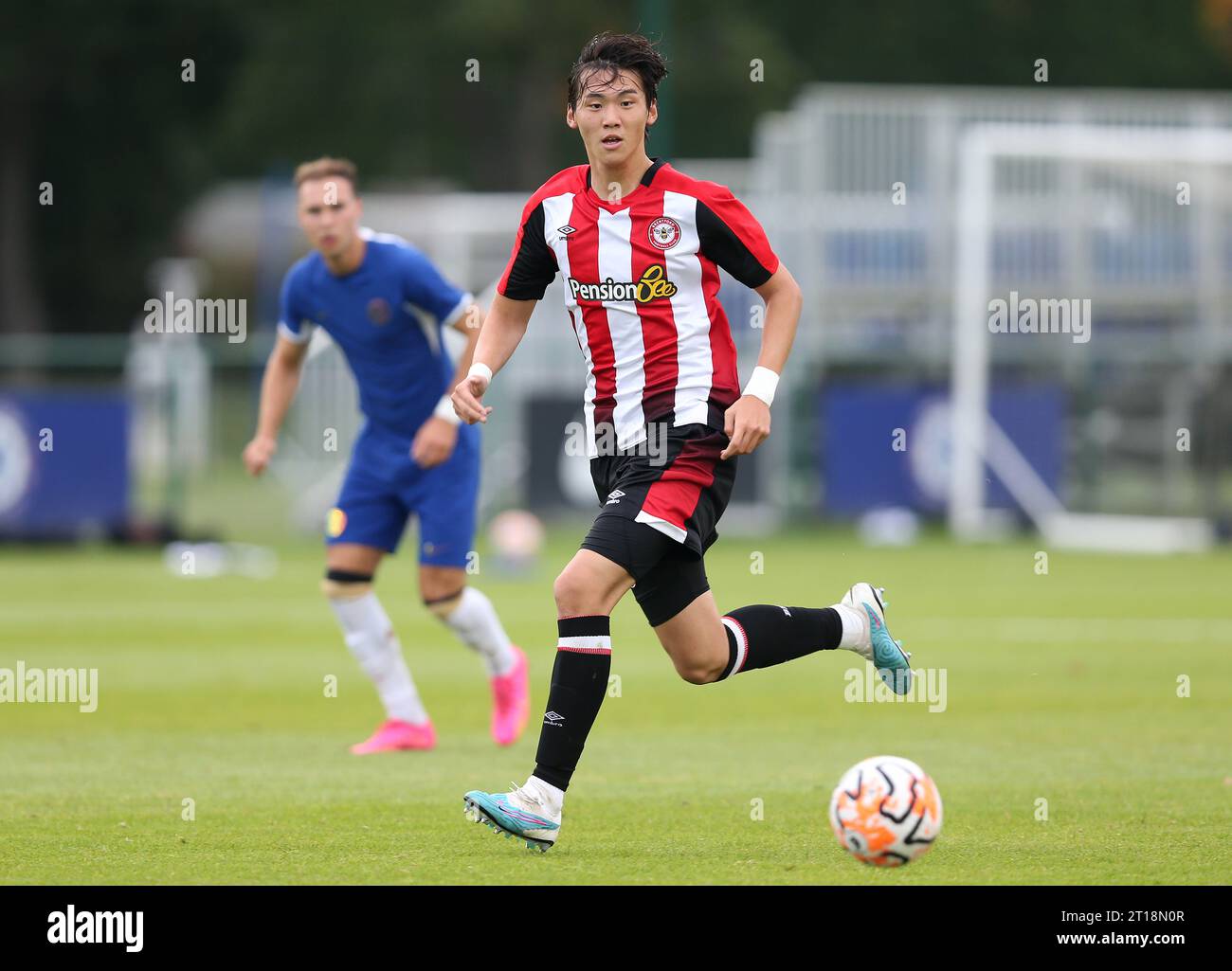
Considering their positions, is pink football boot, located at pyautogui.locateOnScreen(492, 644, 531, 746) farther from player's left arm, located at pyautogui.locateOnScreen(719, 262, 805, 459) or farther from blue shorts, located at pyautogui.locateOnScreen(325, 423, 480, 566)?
player's left arm, located at pyautogui.locateOnScreen(719, 262, 805, 459)

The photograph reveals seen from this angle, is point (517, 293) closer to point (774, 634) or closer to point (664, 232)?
point (664, 232)

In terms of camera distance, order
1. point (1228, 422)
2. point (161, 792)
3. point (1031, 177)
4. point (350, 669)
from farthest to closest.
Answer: point (1031, 177) → point (1228, 422) → point (350, 669) → point (161, 792)

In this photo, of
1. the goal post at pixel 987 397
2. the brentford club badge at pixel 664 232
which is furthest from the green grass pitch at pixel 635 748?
the goal post at pixel 987 397

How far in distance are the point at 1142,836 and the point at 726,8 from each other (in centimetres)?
4435

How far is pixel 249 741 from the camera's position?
932 centimetres

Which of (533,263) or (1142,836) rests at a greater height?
(533,263)

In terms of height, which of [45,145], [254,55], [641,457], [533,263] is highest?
[254,55]

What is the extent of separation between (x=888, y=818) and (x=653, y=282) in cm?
189

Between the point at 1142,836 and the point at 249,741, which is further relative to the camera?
the point at 249,741

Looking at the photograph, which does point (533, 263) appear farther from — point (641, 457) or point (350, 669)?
point (350, 669)

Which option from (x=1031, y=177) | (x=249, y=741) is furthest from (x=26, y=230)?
(x=249, y=741)

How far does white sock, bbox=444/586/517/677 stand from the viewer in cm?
922

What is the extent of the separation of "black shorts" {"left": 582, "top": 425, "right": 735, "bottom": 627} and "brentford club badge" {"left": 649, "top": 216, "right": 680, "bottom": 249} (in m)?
0.60
